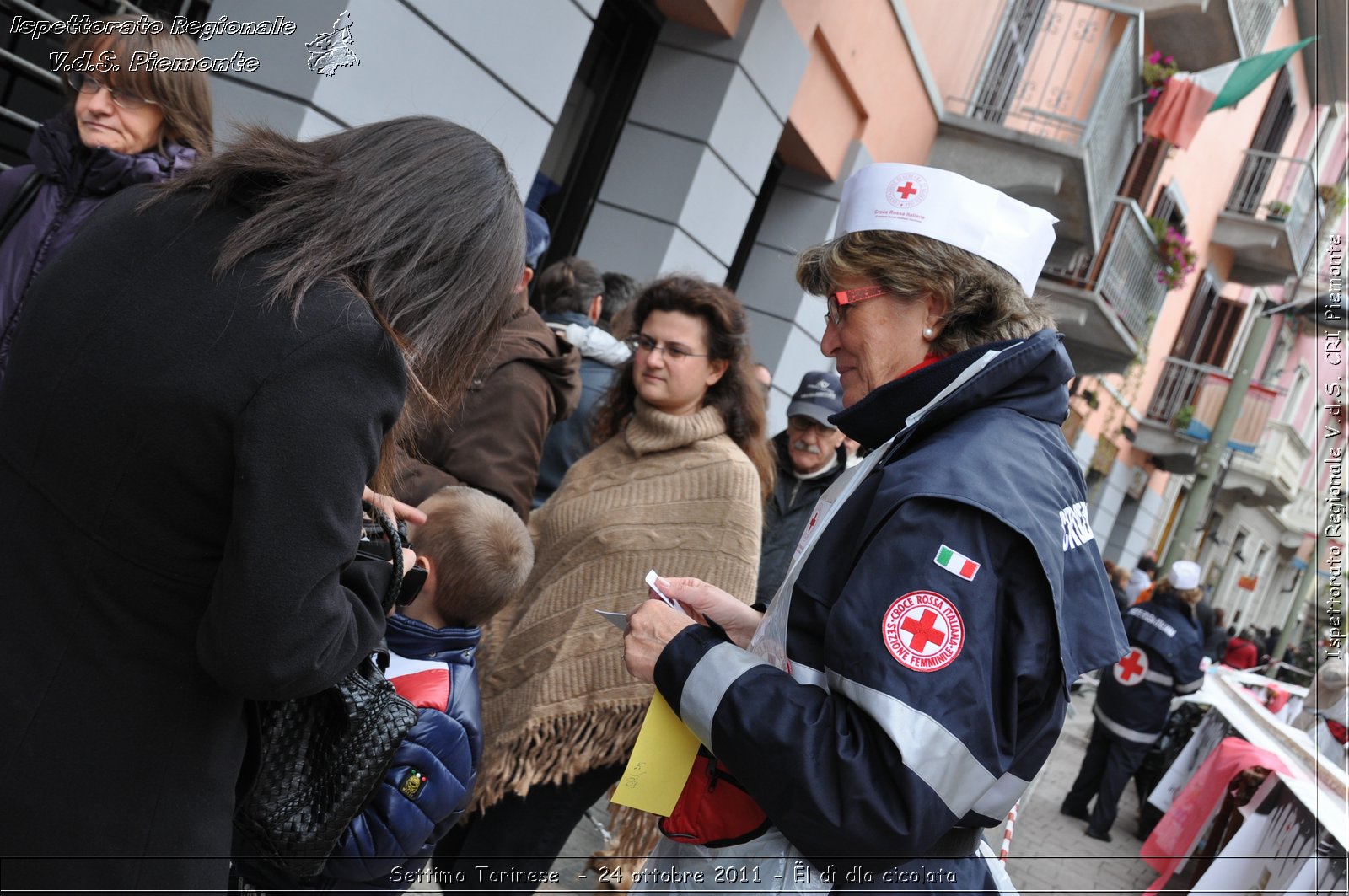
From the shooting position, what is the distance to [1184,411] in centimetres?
2283

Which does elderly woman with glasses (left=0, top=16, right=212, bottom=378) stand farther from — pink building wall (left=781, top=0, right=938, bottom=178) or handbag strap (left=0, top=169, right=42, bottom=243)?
pink building wall (left=781, top=0, right=938, bottom=178)

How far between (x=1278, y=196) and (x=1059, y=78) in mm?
13559

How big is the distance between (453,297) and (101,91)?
1.88 metres

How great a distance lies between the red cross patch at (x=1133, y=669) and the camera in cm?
861

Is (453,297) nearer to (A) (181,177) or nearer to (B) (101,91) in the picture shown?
(A) (181,177)

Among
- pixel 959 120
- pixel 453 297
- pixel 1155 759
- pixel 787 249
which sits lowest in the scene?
pixel 1155 759

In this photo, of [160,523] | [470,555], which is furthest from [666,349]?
[160,523]

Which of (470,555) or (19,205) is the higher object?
(19,205)

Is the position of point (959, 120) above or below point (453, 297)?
above

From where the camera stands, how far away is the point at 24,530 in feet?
4.88

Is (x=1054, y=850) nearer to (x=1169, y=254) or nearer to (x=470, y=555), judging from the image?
(x=470, y=555)

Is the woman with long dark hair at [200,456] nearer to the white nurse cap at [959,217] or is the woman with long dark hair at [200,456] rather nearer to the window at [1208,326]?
the white nurse cap at [959,217]

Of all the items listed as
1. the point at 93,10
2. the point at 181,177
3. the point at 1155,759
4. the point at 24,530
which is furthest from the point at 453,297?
the point at 1155,759

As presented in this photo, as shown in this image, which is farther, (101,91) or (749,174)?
(749,174)
